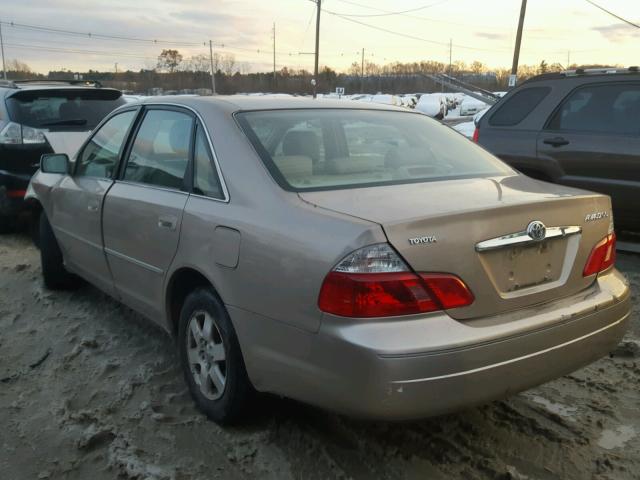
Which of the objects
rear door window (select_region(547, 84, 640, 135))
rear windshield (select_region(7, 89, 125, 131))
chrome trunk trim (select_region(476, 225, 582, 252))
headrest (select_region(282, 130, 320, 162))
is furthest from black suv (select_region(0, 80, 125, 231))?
chrome trunk trim (select_region(476, 225, 582, 252))

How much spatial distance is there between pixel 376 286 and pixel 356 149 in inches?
49.5

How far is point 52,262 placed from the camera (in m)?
4.93

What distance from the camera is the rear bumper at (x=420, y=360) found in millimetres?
2195

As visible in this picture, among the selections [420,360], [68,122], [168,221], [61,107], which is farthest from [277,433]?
[61,107]

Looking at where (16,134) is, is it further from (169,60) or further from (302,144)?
(169,60)

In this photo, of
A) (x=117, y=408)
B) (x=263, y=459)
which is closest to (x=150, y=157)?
(x=117, y=408)

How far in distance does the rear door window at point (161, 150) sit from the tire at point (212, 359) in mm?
663

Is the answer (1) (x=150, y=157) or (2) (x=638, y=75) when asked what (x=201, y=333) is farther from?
(2) (x=638, y=75)

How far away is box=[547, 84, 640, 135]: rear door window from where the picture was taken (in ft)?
18.6

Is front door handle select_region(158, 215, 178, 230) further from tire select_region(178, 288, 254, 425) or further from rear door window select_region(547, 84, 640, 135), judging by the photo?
rear door window select_region(547, 84, 640, 135)

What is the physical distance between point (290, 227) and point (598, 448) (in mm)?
1710

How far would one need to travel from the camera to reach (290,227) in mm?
2477

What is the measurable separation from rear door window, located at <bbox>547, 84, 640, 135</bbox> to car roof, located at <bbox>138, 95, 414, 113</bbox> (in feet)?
9.48

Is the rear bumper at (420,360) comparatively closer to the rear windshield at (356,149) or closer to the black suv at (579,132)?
the rear windshield at (356,149)
